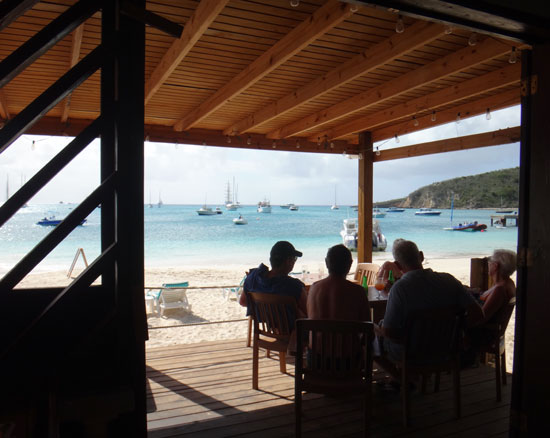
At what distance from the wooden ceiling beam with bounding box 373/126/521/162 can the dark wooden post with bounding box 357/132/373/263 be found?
20 cm

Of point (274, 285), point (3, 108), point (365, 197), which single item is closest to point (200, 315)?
point (365, 197)

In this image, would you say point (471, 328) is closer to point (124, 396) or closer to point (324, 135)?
point (124, 396)

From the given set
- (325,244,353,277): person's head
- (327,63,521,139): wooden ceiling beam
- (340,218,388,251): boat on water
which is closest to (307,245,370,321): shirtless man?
(325,244,353,277): person's head

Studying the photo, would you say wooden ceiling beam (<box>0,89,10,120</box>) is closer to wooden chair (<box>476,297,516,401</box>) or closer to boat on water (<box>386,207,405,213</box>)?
wooden chair (<box>476,297,516,401</box>)

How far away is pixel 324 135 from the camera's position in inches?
252

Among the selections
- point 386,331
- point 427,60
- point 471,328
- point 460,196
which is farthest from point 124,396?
point 460,196

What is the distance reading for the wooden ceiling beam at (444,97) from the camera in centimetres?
368

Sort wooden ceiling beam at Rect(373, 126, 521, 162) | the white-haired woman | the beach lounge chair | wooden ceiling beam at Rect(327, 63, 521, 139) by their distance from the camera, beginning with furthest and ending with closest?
1. the beach lounge chair
2. wooden ceiling beam at Rect(373, 126, 521, 162)
3. wooden ceiling beam at Rect(327, 63, 521, 139)
4. the white-haired woman

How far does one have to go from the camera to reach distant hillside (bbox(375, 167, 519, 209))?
49312 millimetres

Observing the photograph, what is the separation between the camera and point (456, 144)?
5.27 m

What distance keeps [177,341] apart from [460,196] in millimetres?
58480

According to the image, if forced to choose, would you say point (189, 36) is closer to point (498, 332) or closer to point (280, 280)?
point (280, 280)

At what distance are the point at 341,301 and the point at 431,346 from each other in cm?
68

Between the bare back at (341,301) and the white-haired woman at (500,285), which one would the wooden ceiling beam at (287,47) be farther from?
the white-haired woman at (500,285)
